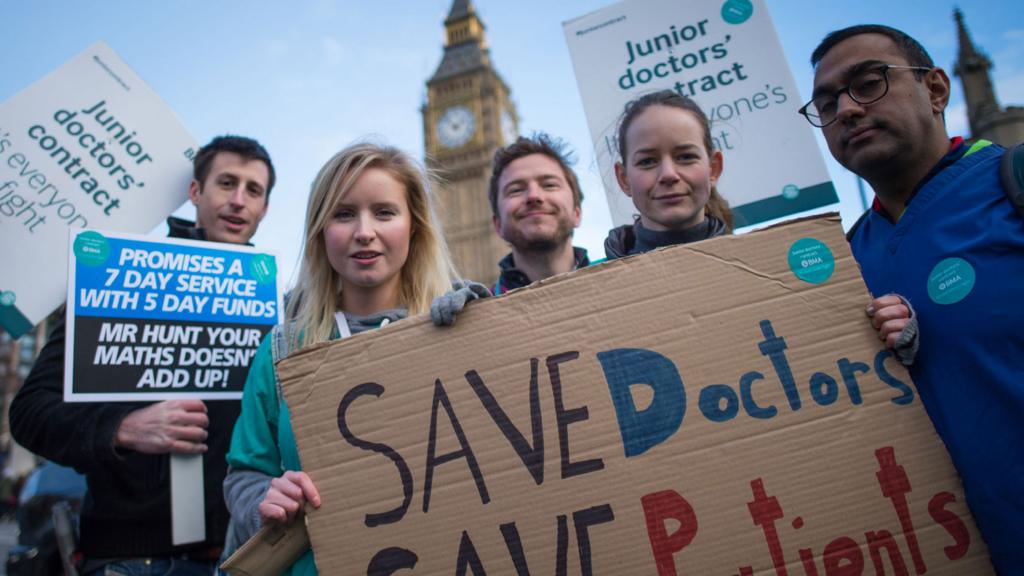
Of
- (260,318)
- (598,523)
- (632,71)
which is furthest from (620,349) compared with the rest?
(632,71)

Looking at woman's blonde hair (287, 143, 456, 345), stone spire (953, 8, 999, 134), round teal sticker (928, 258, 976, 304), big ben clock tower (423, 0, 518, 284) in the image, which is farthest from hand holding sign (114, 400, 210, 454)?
big ben clock tower (423, 0, 518, 284)

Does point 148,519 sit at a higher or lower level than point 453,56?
lower

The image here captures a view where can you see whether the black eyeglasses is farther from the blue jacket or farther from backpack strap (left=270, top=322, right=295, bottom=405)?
backpack strap (left=270, top=322, right=295, bottom=405)

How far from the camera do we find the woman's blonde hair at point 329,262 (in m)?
1.52

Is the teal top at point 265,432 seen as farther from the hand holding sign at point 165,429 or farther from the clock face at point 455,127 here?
the clock face at point 455,127

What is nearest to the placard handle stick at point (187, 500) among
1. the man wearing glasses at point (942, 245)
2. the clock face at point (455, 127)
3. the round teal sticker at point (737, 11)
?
the man wearing glasses at point (942, 245)

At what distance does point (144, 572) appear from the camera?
157cm

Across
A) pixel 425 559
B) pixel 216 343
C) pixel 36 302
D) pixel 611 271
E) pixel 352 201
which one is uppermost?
pixel 36 302

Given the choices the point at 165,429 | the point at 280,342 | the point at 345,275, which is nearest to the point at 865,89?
the point at 345,275

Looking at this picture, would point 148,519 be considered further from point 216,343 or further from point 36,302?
point 36,302

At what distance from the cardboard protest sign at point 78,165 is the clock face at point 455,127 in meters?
34.5

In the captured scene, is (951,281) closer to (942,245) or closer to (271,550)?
(942,245)

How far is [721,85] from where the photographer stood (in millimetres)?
2383

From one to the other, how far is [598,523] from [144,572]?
1.33 metres
